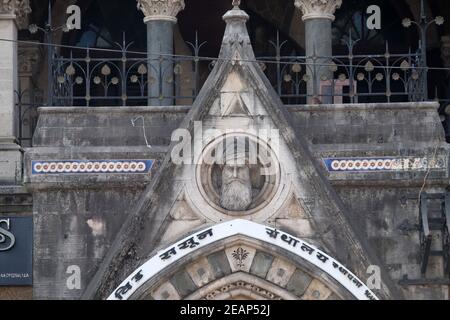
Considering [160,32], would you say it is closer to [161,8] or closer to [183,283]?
[161,8]

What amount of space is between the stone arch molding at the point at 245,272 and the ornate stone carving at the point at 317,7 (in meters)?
5.88

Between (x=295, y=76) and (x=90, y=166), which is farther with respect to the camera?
(x=295, y=76)

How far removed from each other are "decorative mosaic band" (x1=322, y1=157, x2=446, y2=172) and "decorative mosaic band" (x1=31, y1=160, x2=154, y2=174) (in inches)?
117

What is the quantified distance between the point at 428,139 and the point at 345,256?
2.53 meters

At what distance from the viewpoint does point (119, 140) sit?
3722 cm

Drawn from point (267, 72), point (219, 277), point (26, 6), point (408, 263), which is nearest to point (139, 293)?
point (219, 277)

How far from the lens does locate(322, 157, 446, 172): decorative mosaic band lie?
36.7 metres

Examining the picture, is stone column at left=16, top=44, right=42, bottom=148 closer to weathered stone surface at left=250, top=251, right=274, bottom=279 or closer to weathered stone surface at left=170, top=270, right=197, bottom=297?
weathered stone surface at left=170, top=270, right=197, bottom=297

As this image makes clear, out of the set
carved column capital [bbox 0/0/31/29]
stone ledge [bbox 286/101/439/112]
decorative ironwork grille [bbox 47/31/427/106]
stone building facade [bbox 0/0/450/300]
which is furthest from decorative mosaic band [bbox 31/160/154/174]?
carved column capital [bbox 0/0/31/29]

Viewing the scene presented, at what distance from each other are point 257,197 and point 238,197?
0.32 meters

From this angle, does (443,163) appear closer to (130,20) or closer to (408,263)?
(408,263)

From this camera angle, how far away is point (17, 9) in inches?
1583

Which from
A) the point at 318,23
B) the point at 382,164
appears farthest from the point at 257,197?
the point at 318,23

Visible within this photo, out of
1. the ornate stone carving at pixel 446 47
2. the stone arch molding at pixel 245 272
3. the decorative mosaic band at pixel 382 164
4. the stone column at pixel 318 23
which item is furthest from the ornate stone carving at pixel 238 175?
the ornate stone carving at pixel 446 47
